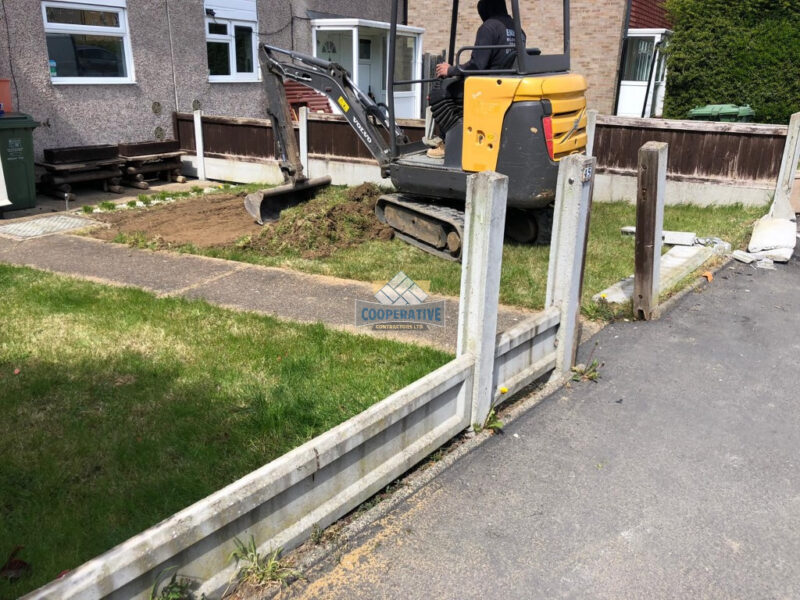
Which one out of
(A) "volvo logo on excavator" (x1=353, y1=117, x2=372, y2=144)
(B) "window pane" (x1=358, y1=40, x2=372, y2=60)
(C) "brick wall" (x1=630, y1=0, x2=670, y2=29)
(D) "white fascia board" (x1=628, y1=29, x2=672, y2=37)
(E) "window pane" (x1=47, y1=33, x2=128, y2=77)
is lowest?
(A) "volvo logo on excavator" (x1=353, y1=117, x2=372, y2=144)

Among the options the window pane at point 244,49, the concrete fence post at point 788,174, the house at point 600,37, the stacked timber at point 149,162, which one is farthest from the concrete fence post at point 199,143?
A: the concrete fence post at point 788,174

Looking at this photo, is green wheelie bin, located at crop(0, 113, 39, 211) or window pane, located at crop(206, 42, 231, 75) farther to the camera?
window pane, located at crop(206, 42, 231, 75)

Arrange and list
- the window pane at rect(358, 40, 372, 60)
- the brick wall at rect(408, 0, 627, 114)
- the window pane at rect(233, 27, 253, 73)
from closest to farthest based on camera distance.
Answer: the window pane at rect(233, 27, 253, 73) → the window pane at rect(358, 40, 372, 60) → the brick wall at rect(408, 0, 627, 114)

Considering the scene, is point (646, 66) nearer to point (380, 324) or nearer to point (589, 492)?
point (380, 324)

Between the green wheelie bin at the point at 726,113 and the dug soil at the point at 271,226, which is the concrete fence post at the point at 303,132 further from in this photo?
the green wheelie bin at the point at 726,113

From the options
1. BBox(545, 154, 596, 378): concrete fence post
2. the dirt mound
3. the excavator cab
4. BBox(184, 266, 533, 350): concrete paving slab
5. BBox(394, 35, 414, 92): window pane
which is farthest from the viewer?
BBox(394, 35, 414, 92): window pane

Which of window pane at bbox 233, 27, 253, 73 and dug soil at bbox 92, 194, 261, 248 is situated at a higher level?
window pane at bbox 233, 27, 253, 73

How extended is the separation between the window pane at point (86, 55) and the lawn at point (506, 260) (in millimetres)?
5412

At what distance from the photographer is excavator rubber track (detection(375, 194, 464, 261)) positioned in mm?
7818

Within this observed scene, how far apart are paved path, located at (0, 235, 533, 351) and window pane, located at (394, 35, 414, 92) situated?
43.4 ft

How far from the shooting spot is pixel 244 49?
15.5 meters

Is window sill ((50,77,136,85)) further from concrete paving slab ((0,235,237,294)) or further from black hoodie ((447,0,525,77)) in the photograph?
black hoodie ((447,0,525,77))

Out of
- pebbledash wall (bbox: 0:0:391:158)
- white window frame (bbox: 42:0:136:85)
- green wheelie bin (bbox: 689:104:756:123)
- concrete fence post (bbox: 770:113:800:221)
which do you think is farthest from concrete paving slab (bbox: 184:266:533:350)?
green wheelie bin (bbox: 689:104:756:123)

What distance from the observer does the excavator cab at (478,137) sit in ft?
23.8
